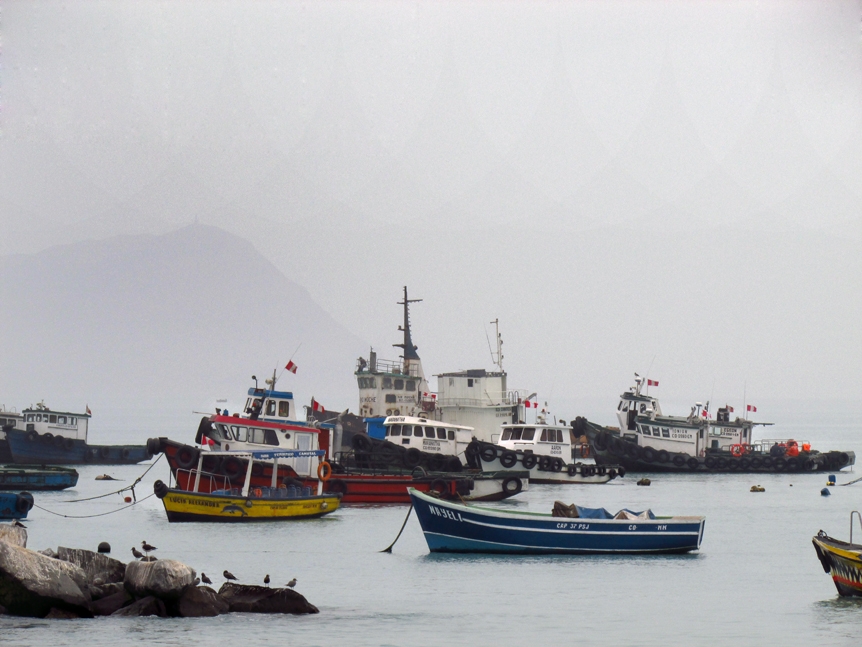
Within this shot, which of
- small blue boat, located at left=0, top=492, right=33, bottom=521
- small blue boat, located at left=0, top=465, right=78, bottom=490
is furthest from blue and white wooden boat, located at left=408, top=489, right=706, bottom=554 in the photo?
small blue boat, located at left=0, top=465, right=78, bottom=490

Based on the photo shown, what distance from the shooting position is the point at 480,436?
65500 millimetres

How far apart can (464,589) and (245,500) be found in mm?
11916

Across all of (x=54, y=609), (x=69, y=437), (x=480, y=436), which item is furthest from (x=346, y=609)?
(x=69, y=437)

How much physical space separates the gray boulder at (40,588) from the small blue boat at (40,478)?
100ft

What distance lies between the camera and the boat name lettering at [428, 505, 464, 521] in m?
33.3

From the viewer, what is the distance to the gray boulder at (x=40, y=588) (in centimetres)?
2322

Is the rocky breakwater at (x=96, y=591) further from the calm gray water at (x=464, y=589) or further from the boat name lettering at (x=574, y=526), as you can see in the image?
the boat name lettering at (x=574, y=526)

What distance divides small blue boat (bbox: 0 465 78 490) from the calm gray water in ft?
26.0

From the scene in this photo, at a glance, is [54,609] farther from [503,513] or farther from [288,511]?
[288,511]

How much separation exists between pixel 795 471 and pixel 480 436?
2500 cm

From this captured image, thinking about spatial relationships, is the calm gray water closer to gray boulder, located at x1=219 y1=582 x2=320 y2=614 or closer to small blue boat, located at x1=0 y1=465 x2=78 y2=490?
gray boulder, located at x1=219 y1=582 x2=320 y2=614

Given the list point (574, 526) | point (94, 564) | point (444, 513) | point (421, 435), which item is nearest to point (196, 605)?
point (94, 564)

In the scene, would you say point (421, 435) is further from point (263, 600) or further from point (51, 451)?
point (51, 451)

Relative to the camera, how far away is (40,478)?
179ft
